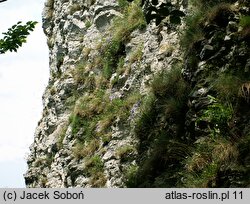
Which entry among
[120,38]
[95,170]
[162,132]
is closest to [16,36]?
[162,132]

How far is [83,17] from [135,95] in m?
7.62

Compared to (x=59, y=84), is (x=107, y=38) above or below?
above

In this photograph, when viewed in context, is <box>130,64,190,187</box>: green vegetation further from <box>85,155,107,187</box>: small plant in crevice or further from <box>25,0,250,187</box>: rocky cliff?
<box>85,155,107,187</box>: small plant in crevice

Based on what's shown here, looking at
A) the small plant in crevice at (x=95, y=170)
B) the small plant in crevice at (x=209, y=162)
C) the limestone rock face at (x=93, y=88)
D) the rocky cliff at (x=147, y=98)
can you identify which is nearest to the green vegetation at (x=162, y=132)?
the rocky cliff at (x=147, y=98)

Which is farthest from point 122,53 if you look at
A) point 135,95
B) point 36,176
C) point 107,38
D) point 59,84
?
point 36,176

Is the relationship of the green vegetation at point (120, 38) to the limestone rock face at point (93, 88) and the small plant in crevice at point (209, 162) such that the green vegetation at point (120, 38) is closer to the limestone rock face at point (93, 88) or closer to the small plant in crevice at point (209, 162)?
the limestone rock face at point (93, 88)

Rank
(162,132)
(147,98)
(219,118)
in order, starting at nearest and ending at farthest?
1. (219,118)
2. (162,132)
3. (147,98)

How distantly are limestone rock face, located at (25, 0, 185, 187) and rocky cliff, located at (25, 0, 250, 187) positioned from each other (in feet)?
0.13

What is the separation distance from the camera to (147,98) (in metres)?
10.3

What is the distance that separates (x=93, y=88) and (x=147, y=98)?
4966 millimetres

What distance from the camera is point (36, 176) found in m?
16.5

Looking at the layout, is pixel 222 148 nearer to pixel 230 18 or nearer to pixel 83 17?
pixel 230 18

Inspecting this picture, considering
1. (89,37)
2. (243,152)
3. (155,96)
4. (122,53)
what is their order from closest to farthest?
(243,152) → (155,96) → (122,53) → (89,37)

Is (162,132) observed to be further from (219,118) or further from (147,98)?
(219,118)
